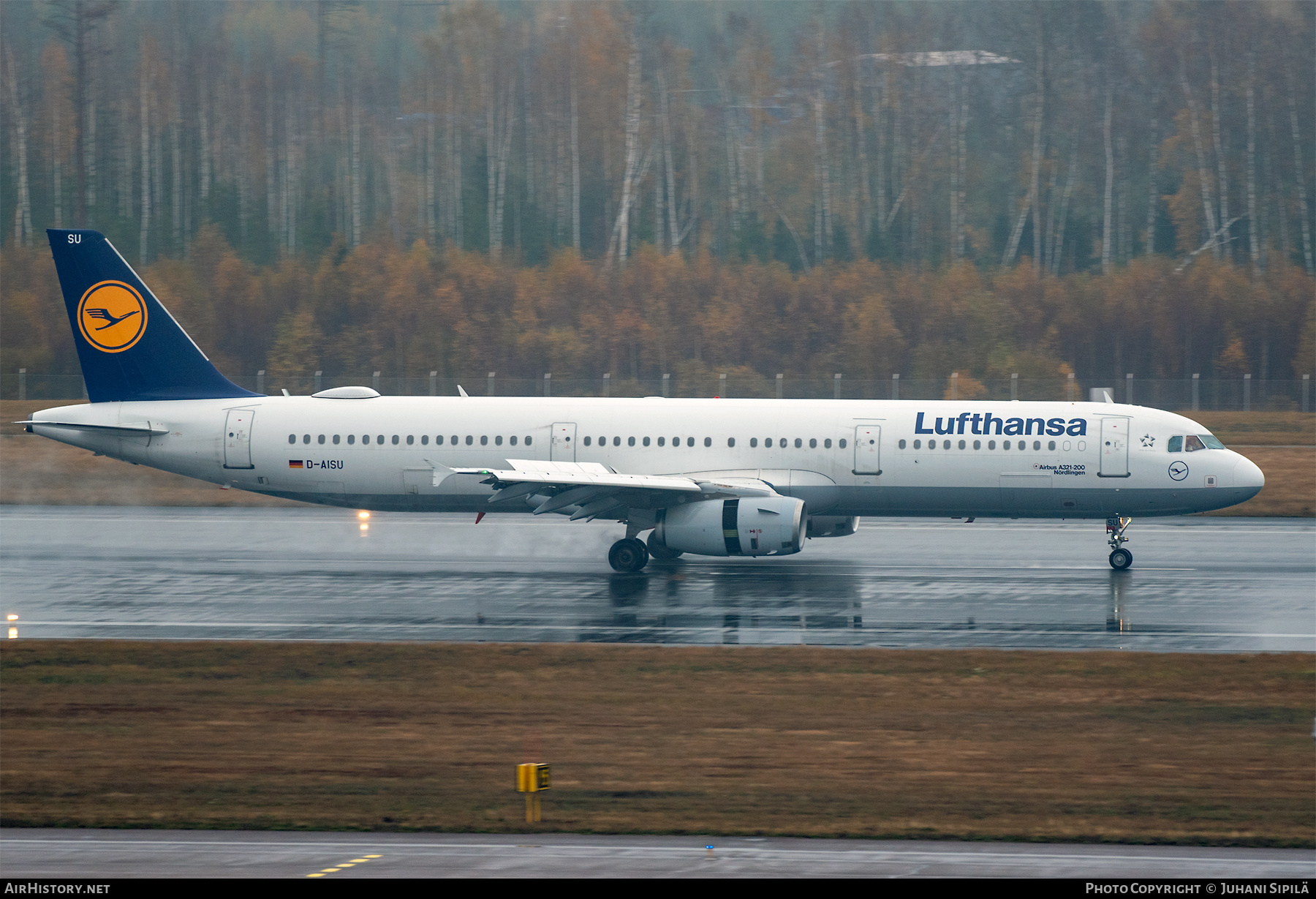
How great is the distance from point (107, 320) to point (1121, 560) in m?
24.4

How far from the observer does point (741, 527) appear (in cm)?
2867

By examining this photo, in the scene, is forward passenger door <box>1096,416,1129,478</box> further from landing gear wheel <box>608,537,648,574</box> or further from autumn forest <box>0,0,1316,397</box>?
autumn forest <box>0,0,1316,397</box>

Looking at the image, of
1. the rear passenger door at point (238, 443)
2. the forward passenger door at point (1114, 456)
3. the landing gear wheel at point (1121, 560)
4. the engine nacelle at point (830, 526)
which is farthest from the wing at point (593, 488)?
the landing gear wheel at point (1121, 560)

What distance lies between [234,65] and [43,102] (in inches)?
581

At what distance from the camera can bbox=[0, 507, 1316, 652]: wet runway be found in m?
24.3

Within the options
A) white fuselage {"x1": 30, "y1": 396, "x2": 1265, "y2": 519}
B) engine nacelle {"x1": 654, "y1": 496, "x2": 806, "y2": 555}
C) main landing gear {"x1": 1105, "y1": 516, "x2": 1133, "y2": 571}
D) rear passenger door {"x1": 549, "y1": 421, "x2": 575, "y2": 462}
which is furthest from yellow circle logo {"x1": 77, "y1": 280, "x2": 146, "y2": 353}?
main landing gear {"x1": 1105, "y1": 516, "x2": 1133, "y2": 571}

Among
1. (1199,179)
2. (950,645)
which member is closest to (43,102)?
(1199,179)

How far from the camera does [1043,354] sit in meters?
72.2

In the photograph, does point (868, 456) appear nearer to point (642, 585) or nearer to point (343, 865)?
point (642, 585)

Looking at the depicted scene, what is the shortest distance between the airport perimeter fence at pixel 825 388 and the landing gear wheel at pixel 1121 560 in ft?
83.6

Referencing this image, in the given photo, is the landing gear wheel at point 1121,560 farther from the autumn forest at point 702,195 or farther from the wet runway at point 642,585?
the autumn forest at point 702,195

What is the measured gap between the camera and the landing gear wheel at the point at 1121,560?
30875 mm

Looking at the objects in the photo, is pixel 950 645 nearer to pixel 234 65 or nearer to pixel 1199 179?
pixel 1199 179

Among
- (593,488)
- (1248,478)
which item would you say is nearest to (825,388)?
(1248,478)
